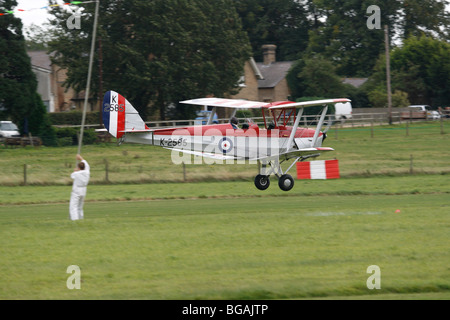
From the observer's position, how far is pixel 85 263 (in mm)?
13305

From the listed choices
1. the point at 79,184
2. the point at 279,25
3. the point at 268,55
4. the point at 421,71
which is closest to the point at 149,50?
the point at 268,55

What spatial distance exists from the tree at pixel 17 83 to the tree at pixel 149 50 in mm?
8669

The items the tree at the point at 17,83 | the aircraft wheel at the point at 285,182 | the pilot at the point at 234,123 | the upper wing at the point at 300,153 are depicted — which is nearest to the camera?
the pilot at the point at 234,123

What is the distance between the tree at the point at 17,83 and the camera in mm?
43438

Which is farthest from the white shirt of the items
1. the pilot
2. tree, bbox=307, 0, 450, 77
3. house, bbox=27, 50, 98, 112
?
tree, bbox=307, 0, 450, 77

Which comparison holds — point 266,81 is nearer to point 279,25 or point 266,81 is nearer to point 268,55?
point 268,55

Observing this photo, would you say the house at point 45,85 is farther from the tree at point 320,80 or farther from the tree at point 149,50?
the tree at point 320,80

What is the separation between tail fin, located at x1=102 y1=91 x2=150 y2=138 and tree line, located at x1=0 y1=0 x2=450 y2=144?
22.1 meters

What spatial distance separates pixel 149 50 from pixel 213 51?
6.96 m

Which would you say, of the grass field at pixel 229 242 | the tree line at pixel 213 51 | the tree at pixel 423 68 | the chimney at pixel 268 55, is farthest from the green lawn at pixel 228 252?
the chimney at pixel 268 55

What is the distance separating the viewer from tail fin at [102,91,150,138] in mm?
23406
